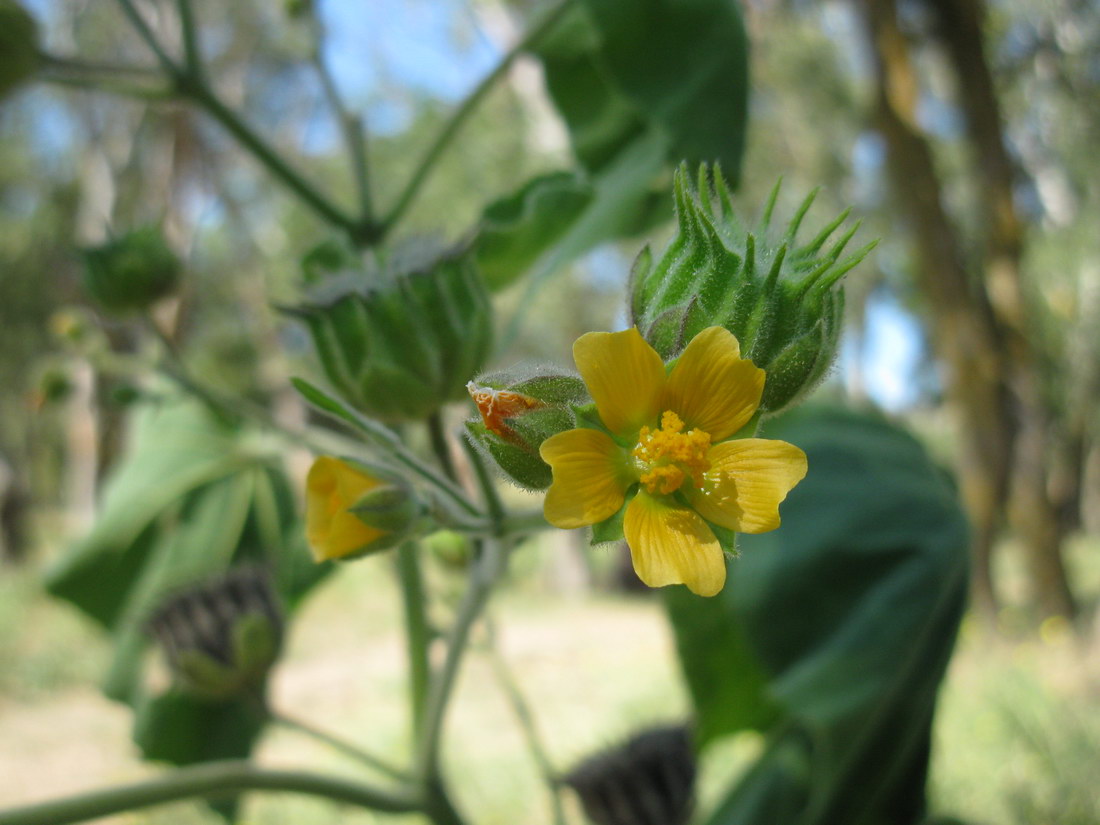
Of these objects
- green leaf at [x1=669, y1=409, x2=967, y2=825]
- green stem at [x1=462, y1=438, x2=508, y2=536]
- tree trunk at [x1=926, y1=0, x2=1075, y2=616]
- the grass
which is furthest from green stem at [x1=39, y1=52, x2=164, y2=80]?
tree trunk at [x1=926, y1=0, x2=1075, y2=616]

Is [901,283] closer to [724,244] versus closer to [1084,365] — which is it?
[1084,365]

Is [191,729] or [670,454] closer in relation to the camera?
[670,454]

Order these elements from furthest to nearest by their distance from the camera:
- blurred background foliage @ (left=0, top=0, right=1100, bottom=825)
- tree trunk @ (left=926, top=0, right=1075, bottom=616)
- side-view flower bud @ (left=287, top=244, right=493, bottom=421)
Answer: tree trunk @ (left=926, top=0, right=1075, bottom=616)
blurred background foliage @ (left=0, top=0, right=1100, bottom=825)
side-view flower bud @ (left=287, top=244, right=493, bottom=421)

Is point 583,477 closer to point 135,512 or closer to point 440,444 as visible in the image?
point 440,444

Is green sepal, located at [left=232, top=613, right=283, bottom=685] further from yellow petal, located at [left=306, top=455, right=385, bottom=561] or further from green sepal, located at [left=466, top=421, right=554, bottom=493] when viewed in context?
green sepal, located at [left=466, top=421, right=554, bottom=493]

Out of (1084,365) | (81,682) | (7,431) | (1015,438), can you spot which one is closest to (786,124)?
(1084,365)

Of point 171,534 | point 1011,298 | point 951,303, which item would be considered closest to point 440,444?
point 171,534
